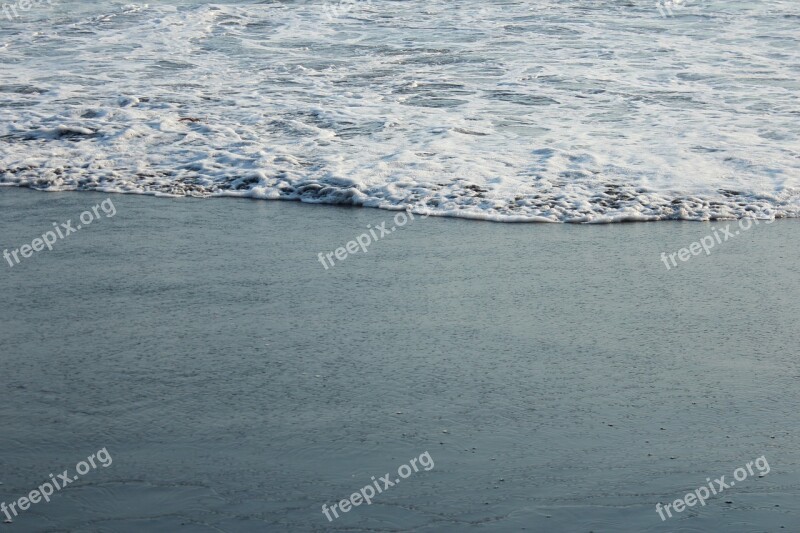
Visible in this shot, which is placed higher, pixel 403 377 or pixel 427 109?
pixel 403 377

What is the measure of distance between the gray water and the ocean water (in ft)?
3.54

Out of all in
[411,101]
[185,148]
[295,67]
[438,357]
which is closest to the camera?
[438,357]

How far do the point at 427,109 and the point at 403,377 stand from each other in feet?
22.6

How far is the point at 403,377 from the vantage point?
4738 millimetres

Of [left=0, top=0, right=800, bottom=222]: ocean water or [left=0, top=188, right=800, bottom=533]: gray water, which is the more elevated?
[left=0, top=188, right=800, bottom=533]: gray water

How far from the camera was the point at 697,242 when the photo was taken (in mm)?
6930

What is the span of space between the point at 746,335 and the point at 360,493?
2573mm

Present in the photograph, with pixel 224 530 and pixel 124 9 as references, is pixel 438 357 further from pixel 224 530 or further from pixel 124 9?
pixel 124 9

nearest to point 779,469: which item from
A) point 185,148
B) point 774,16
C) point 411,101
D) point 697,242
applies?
point 697,242

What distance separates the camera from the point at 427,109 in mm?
11227

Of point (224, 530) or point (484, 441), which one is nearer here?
point (224, 530)

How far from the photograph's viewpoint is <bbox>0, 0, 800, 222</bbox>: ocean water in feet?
27.1

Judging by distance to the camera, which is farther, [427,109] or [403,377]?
[427,109]

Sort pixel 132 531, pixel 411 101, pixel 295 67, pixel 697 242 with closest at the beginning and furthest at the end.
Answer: pixel 132 531 < pixel 697 242 < pixel 411 101 < pixel 295 67
